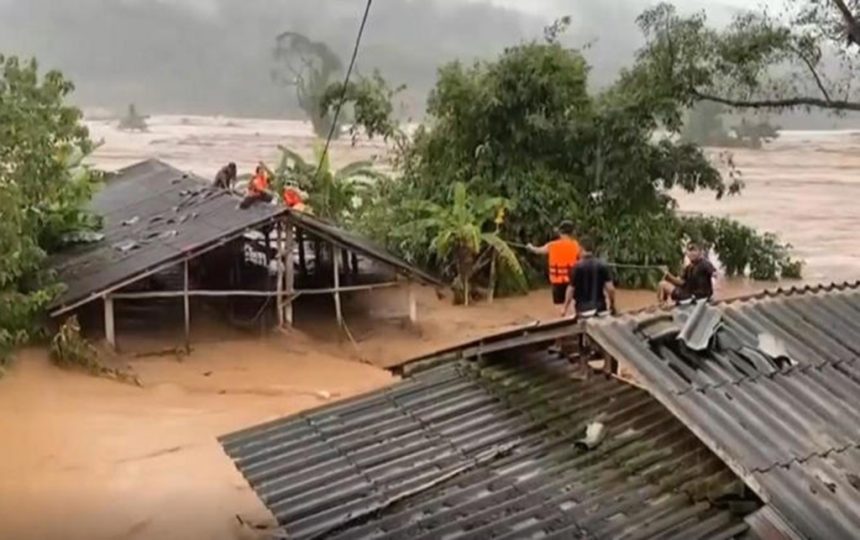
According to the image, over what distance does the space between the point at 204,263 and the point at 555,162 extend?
7.03 metres

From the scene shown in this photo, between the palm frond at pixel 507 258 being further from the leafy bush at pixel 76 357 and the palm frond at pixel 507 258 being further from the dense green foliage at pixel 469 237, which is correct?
the leafy bush at pixel 76 357

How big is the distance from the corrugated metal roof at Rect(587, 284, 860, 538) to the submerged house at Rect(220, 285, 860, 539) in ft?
0.03

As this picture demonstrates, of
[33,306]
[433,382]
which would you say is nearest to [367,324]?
[33,306]

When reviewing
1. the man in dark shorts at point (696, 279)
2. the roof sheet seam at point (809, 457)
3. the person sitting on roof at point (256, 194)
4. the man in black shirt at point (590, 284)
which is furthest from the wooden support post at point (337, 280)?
the roof sheet seam at point (809, 457)

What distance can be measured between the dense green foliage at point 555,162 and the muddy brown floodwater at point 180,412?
118 centimetres

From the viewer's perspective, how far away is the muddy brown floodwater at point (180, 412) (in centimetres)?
896

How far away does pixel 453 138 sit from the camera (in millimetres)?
19812

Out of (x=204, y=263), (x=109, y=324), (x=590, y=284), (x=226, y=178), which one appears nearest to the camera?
(x=590, y=284)

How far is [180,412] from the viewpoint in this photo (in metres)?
11.9

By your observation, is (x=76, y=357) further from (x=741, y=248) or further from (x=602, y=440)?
(x=741, y=248)

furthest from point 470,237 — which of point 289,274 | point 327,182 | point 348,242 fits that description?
point 289,274

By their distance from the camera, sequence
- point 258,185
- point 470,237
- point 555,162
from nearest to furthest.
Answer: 1. point 258,185
2. point 470,237
3. point 555,162

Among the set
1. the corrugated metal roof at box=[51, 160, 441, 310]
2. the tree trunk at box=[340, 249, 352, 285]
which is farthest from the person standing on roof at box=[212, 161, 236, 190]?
the tree trunk at box=[340, 249, 352, 285]

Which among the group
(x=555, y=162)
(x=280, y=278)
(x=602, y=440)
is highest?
(x=555, y=162)
